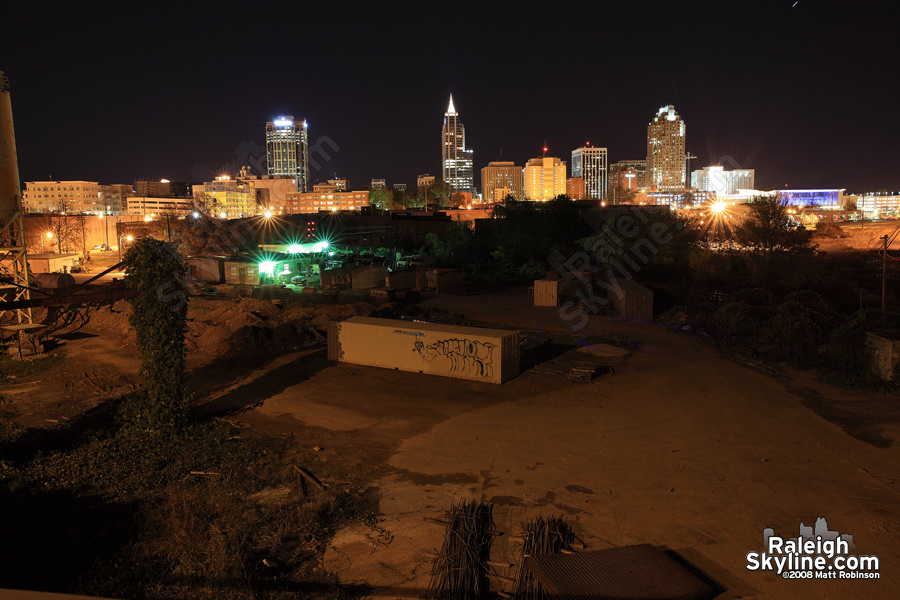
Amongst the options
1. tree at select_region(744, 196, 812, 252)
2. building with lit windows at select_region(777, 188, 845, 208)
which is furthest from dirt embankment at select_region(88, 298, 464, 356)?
building with lit windows at select_region(777, 188, 845, 208)

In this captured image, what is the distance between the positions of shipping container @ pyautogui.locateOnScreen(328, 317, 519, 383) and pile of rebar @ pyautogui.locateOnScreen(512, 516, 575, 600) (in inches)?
339

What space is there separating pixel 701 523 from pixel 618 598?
304cm

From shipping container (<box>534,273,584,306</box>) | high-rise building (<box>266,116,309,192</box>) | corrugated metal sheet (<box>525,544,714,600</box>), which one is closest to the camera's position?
corrugated metal sheet (<box>525,544,714,600</box>)

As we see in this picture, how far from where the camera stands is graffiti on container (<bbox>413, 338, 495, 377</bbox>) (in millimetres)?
17750

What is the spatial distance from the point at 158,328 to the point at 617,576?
11080 mm

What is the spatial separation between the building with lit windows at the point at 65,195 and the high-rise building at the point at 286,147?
5516cm

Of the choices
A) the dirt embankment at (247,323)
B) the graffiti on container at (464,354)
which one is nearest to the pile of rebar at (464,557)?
the graffiti on container at (464,354)

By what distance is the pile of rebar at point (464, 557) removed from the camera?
751 centimetres

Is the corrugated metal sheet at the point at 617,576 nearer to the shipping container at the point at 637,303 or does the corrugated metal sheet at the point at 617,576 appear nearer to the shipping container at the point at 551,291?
the shipping container at the point at 637,303

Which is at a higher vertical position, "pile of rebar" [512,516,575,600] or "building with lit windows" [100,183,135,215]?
"building with lit windows" [100,183,135,215]

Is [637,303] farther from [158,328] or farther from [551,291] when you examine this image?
[158,328]

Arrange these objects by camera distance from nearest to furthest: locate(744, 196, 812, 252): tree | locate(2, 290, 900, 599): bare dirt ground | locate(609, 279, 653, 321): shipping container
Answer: locate(2, 290, 900, 599): bare dirt ground, locate(609, 279, 653, 321): shipping container, locate(744, 196, 812, 252): tree

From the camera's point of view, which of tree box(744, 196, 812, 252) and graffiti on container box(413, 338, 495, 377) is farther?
tree box(744, 196, 812, 252)

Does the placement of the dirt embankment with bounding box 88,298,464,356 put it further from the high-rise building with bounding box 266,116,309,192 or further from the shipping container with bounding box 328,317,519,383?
the high-rise building with bounding box 266,116,309,192
